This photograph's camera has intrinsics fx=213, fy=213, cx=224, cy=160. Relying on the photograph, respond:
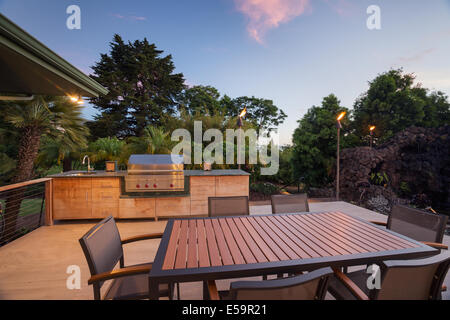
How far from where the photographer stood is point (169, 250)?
132 cm

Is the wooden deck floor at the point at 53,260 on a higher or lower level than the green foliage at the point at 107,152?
lower

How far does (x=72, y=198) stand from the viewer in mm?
3857

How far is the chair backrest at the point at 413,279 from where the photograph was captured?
984 mm

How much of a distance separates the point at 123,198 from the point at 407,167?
8698mm

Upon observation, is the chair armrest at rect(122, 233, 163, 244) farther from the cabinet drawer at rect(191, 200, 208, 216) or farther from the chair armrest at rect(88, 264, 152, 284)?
the cabinet drawer at rect(191, 200, 208, 216)

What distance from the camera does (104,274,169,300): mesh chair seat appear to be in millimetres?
1314

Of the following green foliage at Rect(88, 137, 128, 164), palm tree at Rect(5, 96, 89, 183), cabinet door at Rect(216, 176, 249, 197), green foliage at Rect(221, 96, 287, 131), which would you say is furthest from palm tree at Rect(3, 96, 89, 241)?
green foliage at Rect(221, 96, 287, 131)

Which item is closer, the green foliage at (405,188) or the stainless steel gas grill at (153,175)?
the stainless steel gas grill at (153,175)

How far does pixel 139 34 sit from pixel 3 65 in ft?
55.4

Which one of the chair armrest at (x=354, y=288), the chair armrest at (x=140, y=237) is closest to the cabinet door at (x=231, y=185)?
the chair armrest at (x=140, y=237)

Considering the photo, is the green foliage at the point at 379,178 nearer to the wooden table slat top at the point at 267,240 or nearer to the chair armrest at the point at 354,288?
the wooden table slat top at the point at 267,240

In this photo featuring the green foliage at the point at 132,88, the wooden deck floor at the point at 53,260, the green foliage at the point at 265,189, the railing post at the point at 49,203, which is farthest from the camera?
the green foliage at the point at 132,88

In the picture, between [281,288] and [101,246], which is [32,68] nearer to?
[101,246]

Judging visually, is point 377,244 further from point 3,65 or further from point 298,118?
point 298,118
